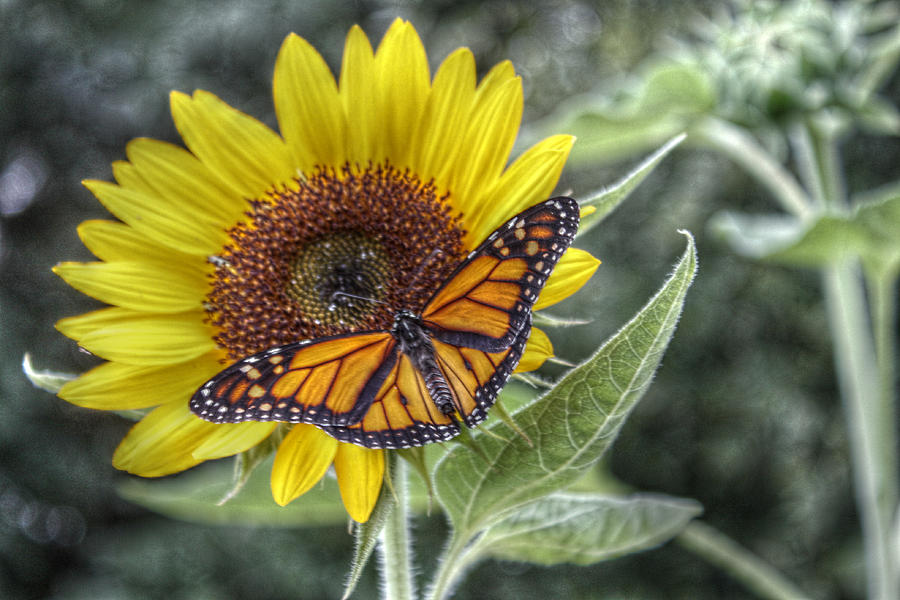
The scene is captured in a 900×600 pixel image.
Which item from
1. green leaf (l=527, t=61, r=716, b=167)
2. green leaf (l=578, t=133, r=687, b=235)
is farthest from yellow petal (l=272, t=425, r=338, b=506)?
green leaf (l=527, t=61, r=716, b=167)

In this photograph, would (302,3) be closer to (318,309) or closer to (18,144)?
(18,144)

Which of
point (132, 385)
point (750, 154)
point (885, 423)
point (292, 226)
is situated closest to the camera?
point (132, 385)

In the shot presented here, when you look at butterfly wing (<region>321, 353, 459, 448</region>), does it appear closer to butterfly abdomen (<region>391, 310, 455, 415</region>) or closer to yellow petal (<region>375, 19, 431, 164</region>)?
butterfly abdomen (<region>391, 310, 455, 415</region>)

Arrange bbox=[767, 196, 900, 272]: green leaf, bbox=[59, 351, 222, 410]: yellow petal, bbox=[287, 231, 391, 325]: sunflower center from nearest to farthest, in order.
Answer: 1. bbox=[59, 351, 222, 410]: yellow petal
2. bbox=[287, 231, 391, 325]: sunflower center
3. bbox=[767, 196, 900, 272]: green leaf

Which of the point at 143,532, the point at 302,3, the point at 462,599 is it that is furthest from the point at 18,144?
the point at 462,599

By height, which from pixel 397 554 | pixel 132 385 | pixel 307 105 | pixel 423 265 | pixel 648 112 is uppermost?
pixel 648 112

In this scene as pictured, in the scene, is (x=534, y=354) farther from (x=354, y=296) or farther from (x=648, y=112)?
(x=648, y=112)

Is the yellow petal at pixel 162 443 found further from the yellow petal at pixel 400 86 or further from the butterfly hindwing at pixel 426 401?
the yellow petal at pixel 400 86

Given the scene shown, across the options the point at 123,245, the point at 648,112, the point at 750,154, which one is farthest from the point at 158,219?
the point at 750,154
